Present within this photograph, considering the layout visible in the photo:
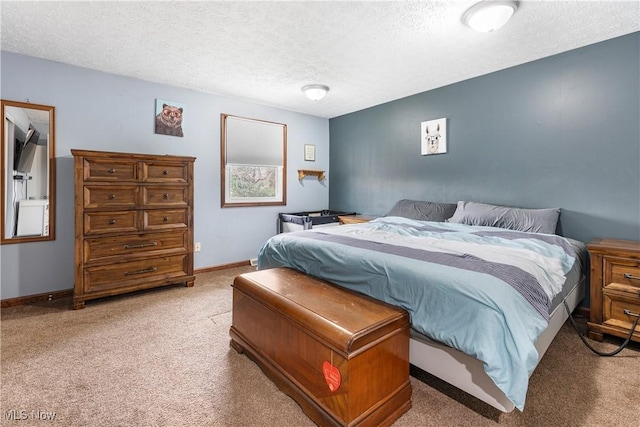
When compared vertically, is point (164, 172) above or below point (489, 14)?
below

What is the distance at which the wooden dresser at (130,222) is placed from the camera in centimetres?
277

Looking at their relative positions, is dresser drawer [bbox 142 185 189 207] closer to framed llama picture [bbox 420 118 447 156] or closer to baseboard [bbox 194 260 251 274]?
baseboard [bbox 194 260 251 274]

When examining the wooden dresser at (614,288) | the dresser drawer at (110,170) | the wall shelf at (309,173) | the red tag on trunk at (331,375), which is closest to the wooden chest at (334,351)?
the red tag on trunk at (331,375)

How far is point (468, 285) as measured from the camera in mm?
1406

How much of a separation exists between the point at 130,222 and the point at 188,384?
1.92 metres

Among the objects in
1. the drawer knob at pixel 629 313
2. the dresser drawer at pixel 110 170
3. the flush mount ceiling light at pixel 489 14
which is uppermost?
the flush mount ceiling light at pixel 489 14

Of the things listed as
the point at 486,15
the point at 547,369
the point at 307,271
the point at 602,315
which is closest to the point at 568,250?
the point at 602,315

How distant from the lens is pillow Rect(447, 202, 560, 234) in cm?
268

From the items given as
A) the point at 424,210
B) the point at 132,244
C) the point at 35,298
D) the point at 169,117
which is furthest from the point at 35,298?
the point at 424,210

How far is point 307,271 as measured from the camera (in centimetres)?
221

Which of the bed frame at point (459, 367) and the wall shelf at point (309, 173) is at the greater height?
the wall shelf at point (309, 173)

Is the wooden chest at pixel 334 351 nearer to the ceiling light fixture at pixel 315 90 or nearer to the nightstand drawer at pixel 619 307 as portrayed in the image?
the nightstand drawer at pixel 619 307

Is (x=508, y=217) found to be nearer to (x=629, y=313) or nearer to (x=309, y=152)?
(x=629, y=313)

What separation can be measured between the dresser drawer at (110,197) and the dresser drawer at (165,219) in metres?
0.18
